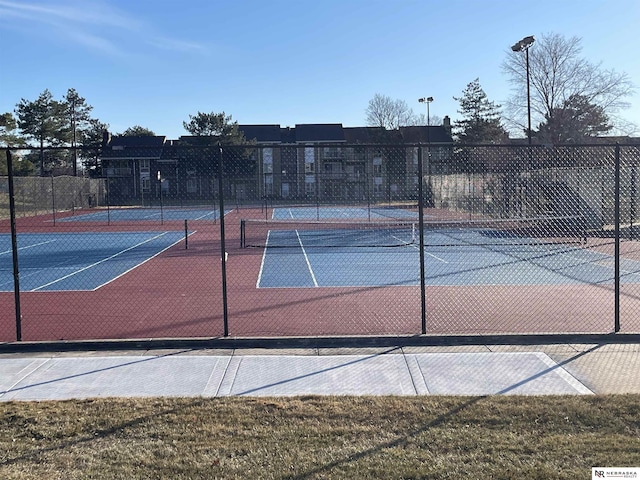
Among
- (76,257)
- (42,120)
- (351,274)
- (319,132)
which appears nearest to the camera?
(351,274)

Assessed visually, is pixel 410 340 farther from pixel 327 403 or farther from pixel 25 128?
pixel 25 128

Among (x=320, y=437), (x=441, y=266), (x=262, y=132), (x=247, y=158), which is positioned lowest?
(x=441, y=266)

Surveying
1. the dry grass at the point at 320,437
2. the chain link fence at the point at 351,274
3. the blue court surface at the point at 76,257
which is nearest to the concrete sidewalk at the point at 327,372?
the dry grass at the point at 320,437

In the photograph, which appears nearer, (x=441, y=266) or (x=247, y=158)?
(x=441, y=266)

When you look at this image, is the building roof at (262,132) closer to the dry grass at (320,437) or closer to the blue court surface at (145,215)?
the blue court surface at (145,215)

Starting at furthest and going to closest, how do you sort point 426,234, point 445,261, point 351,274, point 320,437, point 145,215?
point 145,215
point 426,234
point 445,261
point 351,274
point 320,437

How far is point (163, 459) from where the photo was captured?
4590mm

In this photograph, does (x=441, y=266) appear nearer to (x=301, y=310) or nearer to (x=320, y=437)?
(x=301, y=310)

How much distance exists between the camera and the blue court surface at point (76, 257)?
591 inches

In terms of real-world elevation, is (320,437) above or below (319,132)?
below

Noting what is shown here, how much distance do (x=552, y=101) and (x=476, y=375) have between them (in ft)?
184

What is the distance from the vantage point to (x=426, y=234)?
29.2 m

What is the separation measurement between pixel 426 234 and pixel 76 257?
1595 centimetres

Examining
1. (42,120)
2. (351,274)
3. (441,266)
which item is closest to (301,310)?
(351,274)
